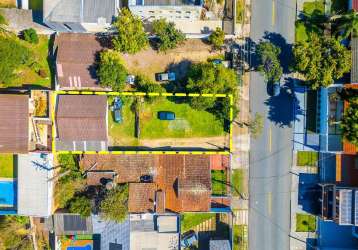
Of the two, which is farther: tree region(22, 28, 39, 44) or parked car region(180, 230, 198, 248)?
parked car region(180, 230, 198, 248)

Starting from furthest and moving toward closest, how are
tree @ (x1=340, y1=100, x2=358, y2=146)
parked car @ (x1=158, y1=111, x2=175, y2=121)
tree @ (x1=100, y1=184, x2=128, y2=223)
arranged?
parked car @ (x1=158, y1=111, x2=175, y2=121)
tree @ (x1=100, y1=184, x2=128, y2=223)
tree @ (x1=340, y1=100, x2=358, y2=146)

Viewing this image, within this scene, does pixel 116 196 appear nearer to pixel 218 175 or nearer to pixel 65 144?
pixel 65 144

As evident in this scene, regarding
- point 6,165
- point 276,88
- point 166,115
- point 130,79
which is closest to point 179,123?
point 166,115

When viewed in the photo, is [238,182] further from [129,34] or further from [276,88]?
[129,34]

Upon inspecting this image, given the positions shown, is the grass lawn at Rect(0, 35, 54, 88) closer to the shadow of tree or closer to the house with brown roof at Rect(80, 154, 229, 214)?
the house with brown roof at Rect(80, 154, 229, 214)

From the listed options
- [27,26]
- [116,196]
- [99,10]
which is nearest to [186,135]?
[116,196]

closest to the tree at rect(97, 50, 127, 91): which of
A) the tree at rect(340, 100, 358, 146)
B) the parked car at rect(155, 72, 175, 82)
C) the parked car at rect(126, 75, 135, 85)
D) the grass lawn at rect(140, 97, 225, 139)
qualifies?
the parked car at rect(126, 75, 135, 85)
